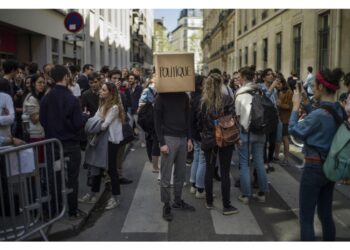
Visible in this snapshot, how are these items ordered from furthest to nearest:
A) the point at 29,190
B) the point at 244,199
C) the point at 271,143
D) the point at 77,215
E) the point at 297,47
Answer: the point at 297,47 → the point at 271,143 → the point at 244,199 → the point at 77,215 → the point at 29,190

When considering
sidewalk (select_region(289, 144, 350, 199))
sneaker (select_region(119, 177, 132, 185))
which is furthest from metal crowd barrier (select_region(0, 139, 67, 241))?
sidewalk (select_region(289, 144, 350, 199))

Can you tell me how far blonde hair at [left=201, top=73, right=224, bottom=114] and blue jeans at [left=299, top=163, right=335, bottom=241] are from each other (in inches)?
66.9

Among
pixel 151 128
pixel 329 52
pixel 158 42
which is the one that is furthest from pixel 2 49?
pixel 158 42

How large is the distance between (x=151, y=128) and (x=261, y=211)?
2.45 metres

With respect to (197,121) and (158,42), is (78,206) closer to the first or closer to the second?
(197,121)

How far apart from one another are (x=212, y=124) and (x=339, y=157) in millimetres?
1973

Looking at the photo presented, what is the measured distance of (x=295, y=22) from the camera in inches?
766

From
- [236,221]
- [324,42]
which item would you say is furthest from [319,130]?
[324,42]

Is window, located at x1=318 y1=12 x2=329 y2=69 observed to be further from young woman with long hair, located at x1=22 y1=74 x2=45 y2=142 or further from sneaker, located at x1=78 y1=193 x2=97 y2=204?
young woman with long hair, located at x1=22 y1=74 x2=45 y2=142

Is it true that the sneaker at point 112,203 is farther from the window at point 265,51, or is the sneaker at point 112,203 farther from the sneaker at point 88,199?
the window at point 265,51

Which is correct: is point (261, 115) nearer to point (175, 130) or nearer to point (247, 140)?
point (247, 140)

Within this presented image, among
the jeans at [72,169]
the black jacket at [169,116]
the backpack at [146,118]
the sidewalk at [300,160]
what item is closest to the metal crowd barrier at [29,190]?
the jeans at [72,169]

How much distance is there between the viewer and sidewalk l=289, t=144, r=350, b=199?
6.33 meters

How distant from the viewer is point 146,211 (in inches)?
216
